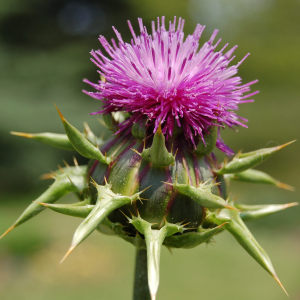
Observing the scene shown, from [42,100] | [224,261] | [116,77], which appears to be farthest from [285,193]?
[116,77]

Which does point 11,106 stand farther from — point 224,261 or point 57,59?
point 224,261

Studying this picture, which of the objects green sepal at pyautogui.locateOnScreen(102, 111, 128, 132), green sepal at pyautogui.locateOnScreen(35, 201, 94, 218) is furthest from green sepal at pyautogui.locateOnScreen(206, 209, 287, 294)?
green sepal at pyautogui.locateOnScreen(102, 111, 128, 132)

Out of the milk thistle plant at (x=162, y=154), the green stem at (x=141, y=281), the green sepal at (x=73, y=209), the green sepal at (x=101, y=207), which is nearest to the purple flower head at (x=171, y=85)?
the milk thistle plant at (x=162, y=154)

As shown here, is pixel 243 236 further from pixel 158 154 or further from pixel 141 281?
pixel 141 281

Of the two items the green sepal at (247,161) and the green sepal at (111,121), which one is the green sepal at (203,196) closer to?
the green sepal at (247,161)

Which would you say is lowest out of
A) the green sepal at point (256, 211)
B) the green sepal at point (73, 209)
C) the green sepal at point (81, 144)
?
the green sepal at point (73, 209)

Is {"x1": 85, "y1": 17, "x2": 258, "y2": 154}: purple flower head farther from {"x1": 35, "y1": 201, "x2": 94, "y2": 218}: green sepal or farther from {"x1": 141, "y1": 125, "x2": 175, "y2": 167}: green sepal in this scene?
{"x1": 35, "y1": 201, "x2": 94, "y2": 218}: green sepal
